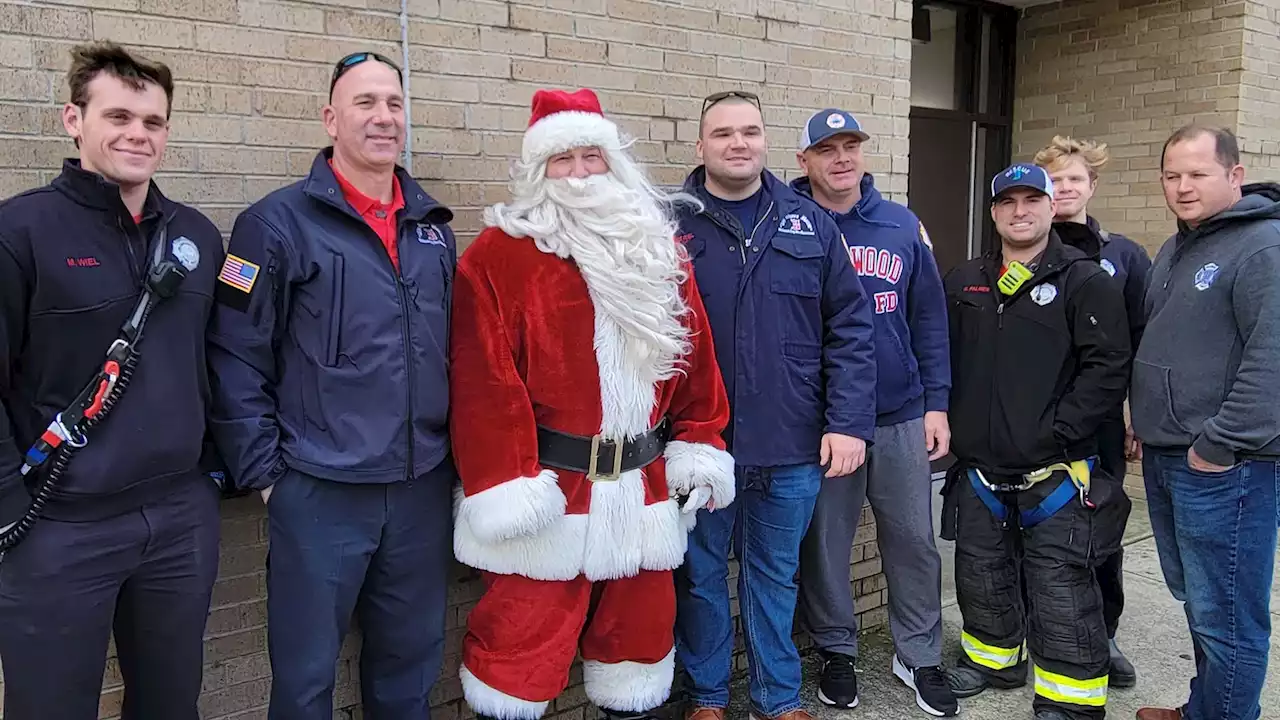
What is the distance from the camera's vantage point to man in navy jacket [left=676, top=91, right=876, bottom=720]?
10.7 ft

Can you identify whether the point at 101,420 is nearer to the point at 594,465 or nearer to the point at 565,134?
the point at 594,465

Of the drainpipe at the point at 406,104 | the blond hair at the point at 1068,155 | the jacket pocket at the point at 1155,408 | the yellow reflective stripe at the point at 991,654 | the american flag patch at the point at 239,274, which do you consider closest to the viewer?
the american flag patch at the point at 239,274

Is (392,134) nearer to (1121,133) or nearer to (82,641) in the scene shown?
(82,641)

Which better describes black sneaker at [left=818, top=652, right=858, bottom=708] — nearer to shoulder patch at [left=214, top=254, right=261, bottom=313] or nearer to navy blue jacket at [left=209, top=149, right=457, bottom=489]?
navy blue jacket at [left=209, top=149, right=457, bottom=489]

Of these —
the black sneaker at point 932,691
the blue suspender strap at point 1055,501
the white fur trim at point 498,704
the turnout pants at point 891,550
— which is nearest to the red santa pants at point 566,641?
the white fur trim at point 498,704

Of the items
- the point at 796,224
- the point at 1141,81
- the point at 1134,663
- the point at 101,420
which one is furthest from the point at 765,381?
the point at 1141,81

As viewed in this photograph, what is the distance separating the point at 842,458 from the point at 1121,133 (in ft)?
15.1

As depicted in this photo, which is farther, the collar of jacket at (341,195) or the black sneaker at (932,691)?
the black sneaker at (932,691)

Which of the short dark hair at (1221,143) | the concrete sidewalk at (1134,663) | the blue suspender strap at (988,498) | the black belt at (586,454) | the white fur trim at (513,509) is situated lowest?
the concrete sidewalk at (1134,663)

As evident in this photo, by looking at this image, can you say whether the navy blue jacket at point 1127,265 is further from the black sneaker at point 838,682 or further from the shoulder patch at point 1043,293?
the black sneaker at point 838,682

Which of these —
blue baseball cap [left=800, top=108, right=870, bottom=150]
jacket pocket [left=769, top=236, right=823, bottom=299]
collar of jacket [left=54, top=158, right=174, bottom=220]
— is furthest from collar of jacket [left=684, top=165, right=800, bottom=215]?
collar of jacket [left=54, top=158, right=174, bottom=220]

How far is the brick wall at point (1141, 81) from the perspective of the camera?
6.10 m

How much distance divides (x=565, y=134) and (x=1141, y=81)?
17.4 feet

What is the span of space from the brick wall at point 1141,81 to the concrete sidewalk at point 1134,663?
2.78 meters
